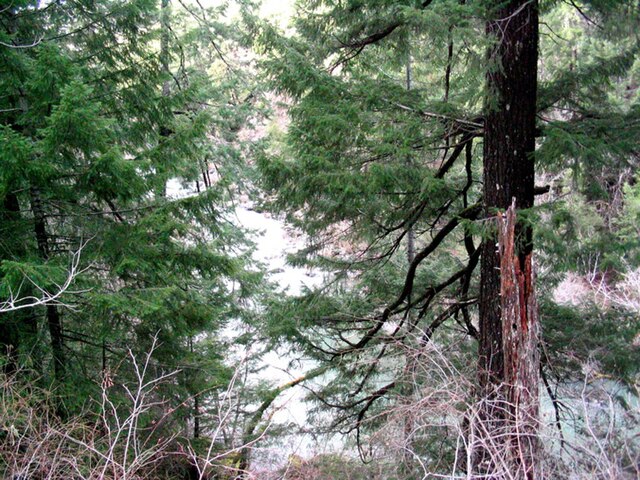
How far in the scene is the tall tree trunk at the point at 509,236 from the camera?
396cm

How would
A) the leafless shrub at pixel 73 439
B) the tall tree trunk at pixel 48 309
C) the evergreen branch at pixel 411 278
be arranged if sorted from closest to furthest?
the leafless shrub at pixel 73 439 < the evergreen branch at pixel 411 278 < the tall tree trunk at pixel 48 309

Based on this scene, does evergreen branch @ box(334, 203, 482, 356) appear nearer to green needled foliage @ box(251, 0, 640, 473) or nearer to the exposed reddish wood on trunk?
green needled foliage @ box(251, 0, 640, 473)

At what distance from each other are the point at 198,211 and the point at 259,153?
0.94 m

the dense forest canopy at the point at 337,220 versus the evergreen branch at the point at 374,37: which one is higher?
the evergreen branch at the point at 374,37

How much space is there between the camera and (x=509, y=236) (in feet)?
12.9

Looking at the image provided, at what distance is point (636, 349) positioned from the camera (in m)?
5.53

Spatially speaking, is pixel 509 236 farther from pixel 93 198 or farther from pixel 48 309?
pixel 48 309

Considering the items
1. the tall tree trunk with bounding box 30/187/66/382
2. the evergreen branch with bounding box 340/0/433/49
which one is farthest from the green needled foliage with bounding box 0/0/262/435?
the evergreen branch with bounding box 340/0/433/49

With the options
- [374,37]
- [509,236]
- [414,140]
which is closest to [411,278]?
[414,140]

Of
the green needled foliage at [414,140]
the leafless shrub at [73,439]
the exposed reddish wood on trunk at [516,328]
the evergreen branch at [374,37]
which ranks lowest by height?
the leafless shrub at [73,439]

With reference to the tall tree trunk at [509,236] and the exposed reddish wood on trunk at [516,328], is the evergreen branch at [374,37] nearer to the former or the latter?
the tall tree trunk at [509,236]

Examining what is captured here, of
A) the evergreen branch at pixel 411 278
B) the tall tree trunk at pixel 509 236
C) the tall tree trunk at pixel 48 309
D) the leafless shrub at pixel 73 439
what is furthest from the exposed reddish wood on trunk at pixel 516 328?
the tall tree trunk at pixel 48 309

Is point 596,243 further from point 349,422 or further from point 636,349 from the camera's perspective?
point 349,422

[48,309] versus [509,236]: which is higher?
[509,236]
